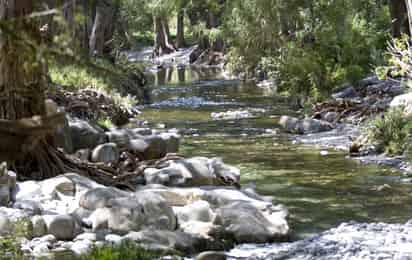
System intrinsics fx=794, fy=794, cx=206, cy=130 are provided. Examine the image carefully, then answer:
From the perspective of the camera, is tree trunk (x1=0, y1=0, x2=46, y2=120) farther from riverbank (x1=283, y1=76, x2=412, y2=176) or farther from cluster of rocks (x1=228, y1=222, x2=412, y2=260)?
riverbank (x1=283, y1=76, x2=412, y2=176)

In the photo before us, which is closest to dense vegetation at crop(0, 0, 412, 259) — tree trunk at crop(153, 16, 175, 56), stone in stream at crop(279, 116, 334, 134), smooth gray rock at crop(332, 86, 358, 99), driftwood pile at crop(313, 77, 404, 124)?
smooth gray rock at crop(332, 86, 358, 99)

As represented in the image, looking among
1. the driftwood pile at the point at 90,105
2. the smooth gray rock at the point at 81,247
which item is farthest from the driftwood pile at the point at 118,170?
the driftwood pile at the point at 90,105

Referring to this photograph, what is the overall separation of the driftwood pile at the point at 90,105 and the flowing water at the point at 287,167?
57.1 inches

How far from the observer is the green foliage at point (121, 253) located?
7043 mm

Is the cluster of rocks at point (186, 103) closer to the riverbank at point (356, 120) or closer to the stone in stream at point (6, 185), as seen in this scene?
the riverbank at point (356, 120)

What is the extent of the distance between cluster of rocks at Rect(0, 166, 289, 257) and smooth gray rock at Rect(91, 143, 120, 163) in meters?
2.53

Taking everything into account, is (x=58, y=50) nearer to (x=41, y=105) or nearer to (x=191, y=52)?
(x=41, y=105)

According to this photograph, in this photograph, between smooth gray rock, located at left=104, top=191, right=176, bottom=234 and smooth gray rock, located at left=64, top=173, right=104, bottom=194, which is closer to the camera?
smooth gray rock, located at left=104, top=191, right=176, bottom=234

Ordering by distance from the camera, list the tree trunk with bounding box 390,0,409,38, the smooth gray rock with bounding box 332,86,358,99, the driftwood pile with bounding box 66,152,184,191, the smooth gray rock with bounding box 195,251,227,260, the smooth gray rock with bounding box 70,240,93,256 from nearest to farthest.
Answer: the smooth gray rock with bounding box 70,240,93,256
the smooth gray rock with bounding box 195,251,227,260
the driftwood pile with bounding box 66,152,184,191
the smooth gray rock with bounding box 332,86,358,99
the tree trunk with bounding box 390,0,409,38

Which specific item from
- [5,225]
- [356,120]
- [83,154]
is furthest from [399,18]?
[5,225]

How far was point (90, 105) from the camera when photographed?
20938 mm

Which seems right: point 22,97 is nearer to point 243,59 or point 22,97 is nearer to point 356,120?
point 356,120

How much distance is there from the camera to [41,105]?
466 inches

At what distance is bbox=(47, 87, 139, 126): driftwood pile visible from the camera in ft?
65.5
